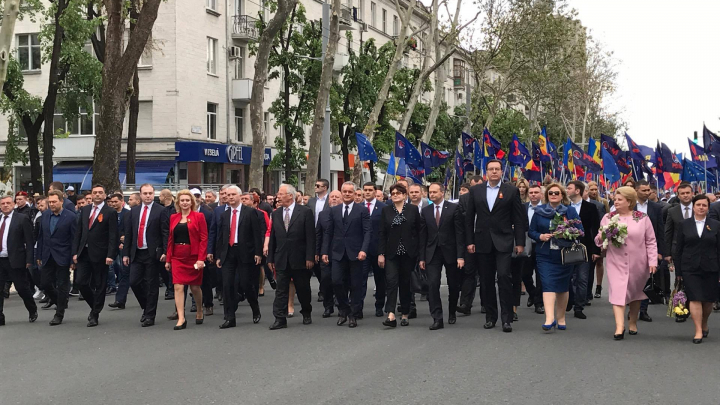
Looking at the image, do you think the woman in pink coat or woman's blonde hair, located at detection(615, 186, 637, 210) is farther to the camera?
woman's blonde hair, located at detection(615, 186, 637, 210)

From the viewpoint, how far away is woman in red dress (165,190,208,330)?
11.7 meters

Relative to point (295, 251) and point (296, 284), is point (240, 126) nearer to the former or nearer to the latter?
point (296, 284)

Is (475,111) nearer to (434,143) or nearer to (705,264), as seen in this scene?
(434,143)

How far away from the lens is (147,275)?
484 inches

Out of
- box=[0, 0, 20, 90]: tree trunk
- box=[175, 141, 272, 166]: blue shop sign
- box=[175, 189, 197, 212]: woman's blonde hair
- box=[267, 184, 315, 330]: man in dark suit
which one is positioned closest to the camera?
box=[175, 189, 197, 212]: woman's blonde hair

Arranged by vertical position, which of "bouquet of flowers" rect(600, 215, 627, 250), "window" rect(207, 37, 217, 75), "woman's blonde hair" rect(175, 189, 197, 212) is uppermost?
"window" rect(207, 37, 217, 75)

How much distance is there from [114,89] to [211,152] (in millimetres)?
20384

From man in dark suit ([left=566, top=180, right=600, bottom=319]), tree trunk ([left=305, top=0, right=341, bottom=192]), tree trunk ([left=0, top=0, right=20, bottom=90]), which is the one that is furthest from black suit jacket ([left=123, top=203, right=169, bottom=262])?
tree trunk ([left=305, top=0, right=341, bottom=192])

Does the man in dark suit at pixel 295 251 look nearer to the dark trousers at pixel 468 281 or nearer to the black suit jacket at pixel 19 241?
the dark trousers at pixel 468 281

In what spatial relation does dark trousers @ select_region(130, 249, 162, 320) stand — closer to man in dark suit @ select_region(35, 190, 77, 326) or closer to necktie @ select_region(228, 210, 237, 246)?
man in dark suit @ select_region(35, 190, 77, 326)

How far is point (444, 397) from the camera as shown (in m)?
7.24

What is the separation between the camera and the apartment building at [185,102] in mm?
38094

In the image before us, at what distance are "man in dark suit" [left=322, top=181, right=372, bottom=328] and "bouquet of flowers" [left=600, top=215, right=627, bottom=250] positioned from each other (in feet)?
10.2

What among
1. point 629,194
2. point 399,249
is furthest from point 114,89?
point 629,194
